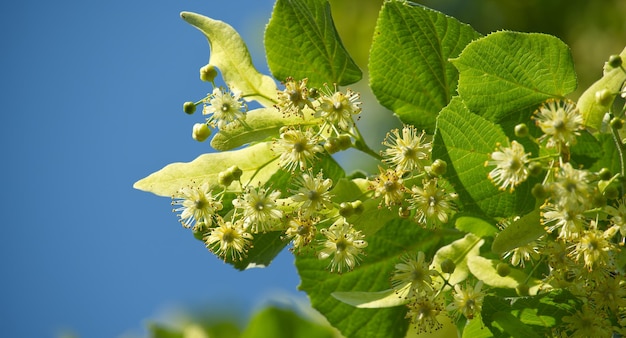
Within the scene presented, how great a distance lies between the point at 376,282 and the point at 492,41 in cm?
50

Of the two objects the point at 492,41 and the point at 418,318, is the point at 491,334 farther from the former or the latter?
the point at 492,41

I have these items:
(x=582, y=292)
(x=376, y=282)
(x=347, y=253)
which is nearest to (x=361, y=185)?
(x=347, y=253)

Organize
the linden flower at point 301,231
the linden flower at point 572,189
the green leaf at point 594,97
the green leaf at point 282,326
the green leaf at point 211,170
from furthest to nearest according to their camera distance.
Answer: the green leaf at point 282,326, the green leaf at point 211,170, the linden flower at point 301,231, the green leaf at point 594,97, the linden flower at point 572,189

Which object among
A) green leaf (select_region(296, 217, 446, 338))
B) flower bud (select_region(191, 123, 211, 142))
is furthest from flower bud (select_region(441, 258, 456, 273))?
flower bud (select_region(191, 123, 211, 142))

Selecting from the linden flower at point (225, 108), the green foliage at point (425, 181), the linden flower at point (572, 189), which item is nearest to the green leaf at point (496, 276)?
the green foliage at point (425, 181)

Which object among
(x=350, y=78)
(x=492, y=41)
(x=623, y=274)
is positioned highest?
(x=350, y=78)

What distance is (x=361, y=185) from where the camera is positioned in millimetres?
1275

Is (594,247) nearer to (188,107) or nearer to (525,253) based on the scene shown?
(525,253)

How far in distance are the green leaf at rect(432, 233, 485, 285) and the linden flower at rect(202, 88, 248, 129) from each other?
422 mm

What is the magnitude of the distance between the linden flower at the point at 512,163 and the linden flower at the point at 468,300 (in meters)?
0.22

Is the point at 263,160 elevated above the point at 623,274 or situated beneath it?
elevated above

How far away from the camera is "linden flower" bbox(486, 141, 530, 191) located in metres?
1.09

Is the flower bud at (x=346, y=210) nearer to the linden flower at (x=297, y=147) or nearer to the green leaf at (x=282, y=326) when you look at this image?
the linden flower at (x=297, y=147)

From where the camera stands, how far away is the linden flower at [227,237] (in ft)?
4.21
